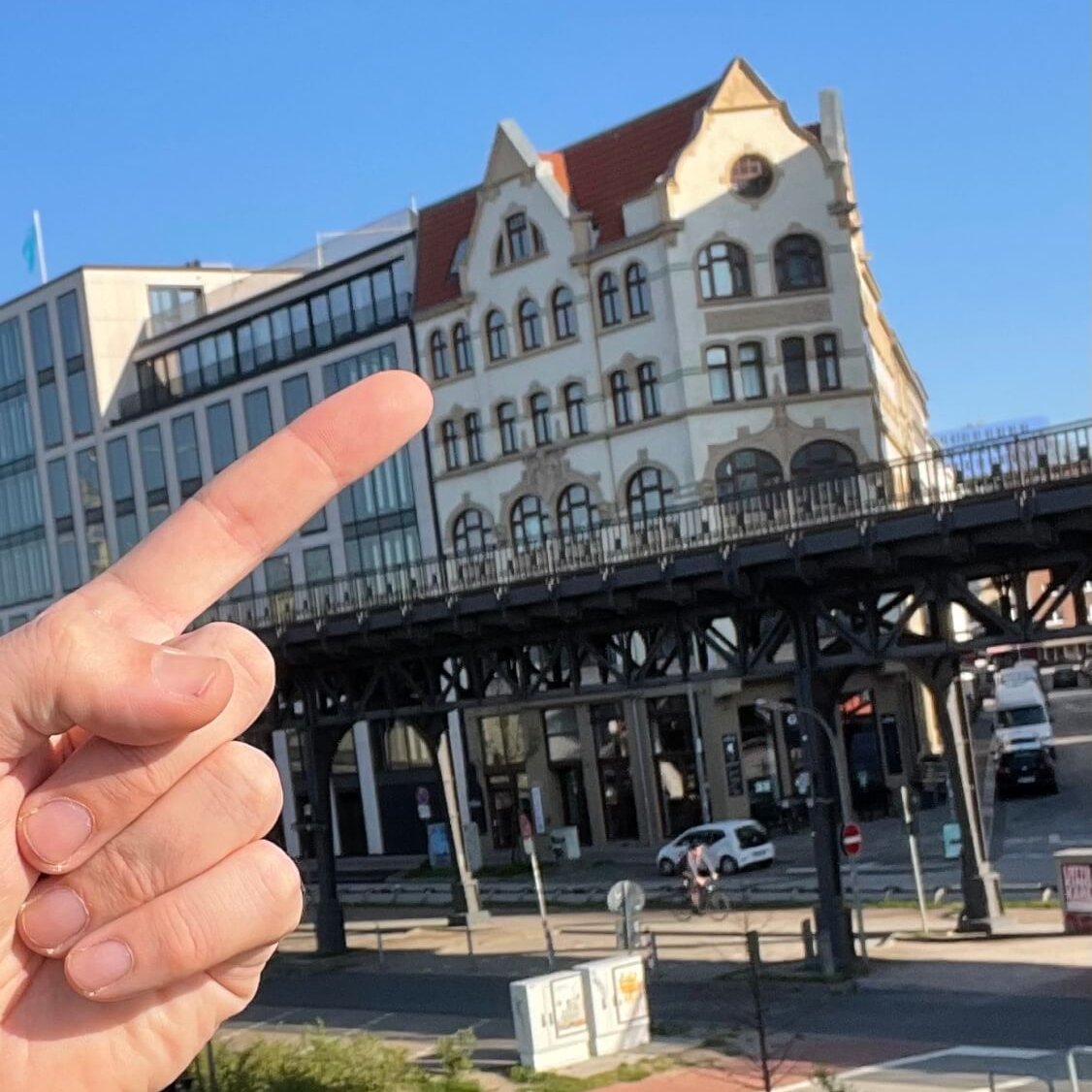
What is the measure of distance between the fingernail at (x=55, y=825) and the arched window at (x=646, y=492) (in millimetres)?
44033

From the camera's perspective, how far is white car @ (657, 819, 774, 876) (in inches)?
1654

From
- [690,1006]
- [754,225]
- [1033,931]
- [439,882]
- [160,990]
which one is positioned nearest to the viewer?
[160,990]

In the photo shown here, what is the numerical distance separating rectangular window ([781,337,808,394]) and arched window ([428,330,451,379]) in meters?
12.3

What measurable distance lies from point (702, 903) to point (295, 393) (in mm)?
29601

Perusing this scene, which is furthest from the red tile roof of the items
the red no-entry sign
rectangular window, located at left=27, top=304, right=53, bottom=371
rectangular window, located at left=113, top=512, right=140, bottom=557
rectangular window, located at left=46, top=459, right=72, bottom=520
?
the red no-entry sign

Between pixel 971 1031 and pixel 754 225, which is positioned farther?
pixel 754 225

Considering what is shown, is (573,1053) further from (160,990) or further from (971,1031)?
(160,990)

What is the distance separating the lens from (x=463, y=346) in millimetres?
53125

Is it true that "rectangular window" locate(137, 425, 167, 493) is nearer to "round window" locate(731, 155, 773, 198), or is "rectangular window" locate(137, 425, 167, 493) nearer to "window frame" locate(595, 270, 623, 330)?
"window frame" locate(595, 270, 623, 330)

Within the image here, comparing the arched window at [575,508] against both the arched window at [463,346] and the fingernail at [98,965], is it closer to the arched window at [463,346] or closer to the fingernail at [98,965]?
the arched window at [463,346]

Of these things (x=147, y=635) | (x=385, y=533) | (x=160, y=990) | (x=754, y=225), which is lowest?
(x=160, y=990)

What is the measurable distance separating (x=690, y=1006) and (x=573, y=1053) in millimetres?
3878

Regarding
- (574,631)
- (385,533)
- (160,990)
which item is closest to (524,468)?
(385,533)

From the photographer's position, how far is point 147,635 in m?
2.90
